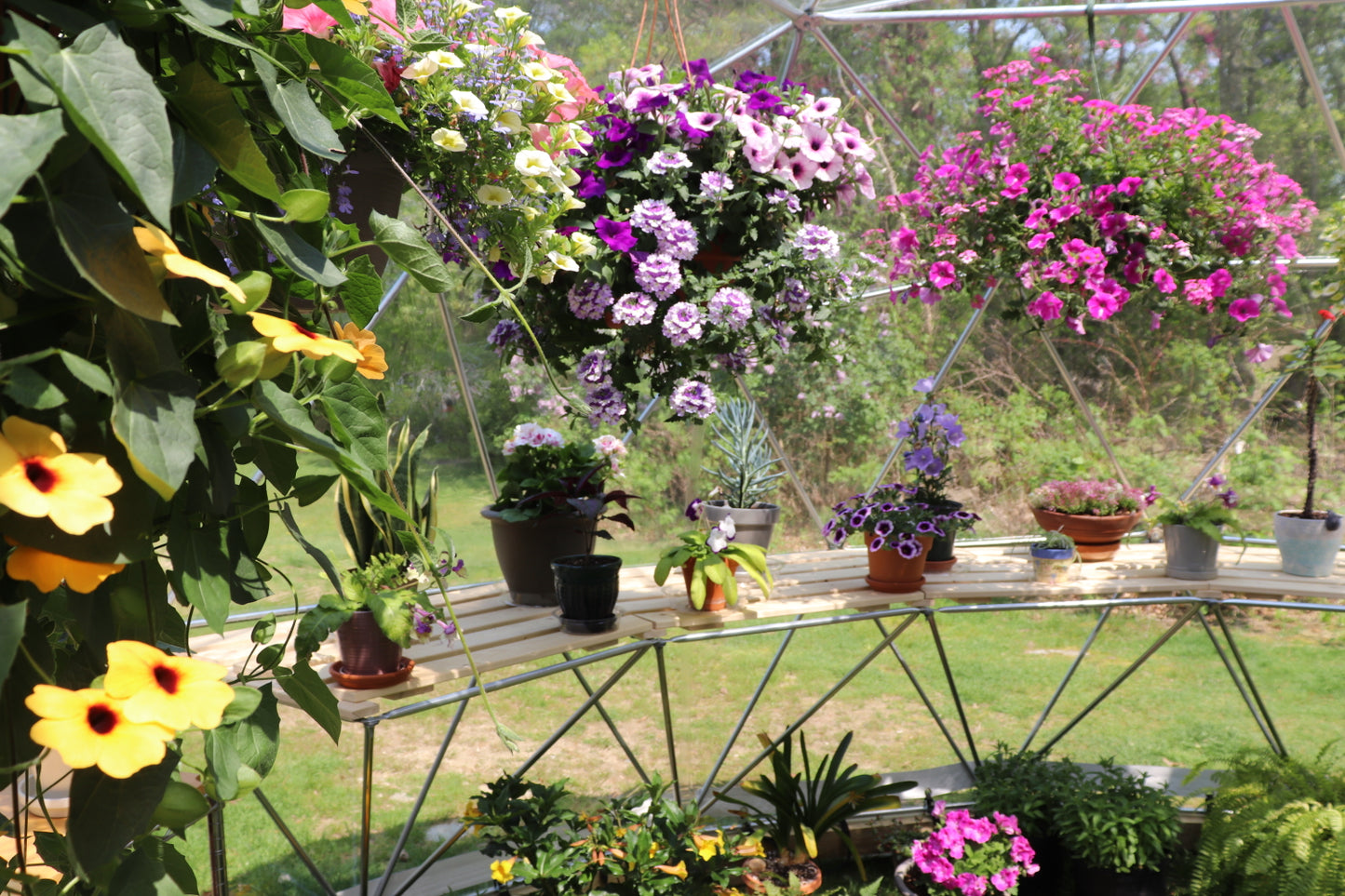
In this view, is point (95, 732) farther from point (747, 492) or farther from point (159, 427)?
point (747, 492)

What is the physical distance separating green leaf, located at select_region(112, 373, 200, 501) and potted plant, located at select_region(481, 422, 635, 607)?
2796 mm

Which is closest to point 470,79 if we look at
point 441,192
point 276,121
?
point 441,192

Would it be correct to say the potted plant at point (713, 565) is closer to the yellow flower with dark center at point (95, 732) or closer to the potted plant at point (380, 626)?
the potted plant at point (380, 626)

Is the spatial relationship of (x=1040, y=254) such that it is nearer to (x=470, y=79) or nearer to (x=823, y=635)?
(x=470, y=79)

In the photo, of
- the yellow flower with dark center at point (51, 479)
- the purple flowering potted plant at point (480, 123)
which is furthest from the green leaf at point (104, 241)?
the purple flowering potted plant at point (480, 123)

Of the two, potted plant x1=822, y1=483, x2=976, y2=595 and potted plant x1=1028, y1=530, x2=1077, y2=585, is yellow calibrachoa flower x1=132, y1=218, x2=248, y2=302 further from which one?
potted plant x1=1028, y1=530, x2=1077, y2=585

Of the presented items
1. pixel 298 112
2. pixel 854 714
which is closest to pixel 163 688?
pixel 298 112

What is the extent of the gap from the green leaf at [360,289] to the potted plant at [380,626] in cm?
167

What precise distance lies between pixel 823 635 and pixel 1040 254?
643 cm

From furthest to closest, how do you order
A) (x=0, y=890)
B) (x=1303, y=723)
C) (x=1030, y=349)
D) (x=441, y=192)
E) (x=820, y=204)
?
(x=1030, y=349) → (x=1303, y=723) → (x=820, y=204) → (x=441, y=192) → (x=0, y=890)

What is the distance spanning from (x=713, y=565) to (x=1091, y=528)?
6.76 ft

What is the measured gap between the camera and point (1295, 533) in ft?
14.7

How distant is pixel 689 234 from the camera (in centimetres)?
306

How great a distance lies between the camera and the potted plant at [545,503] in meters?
3.57
